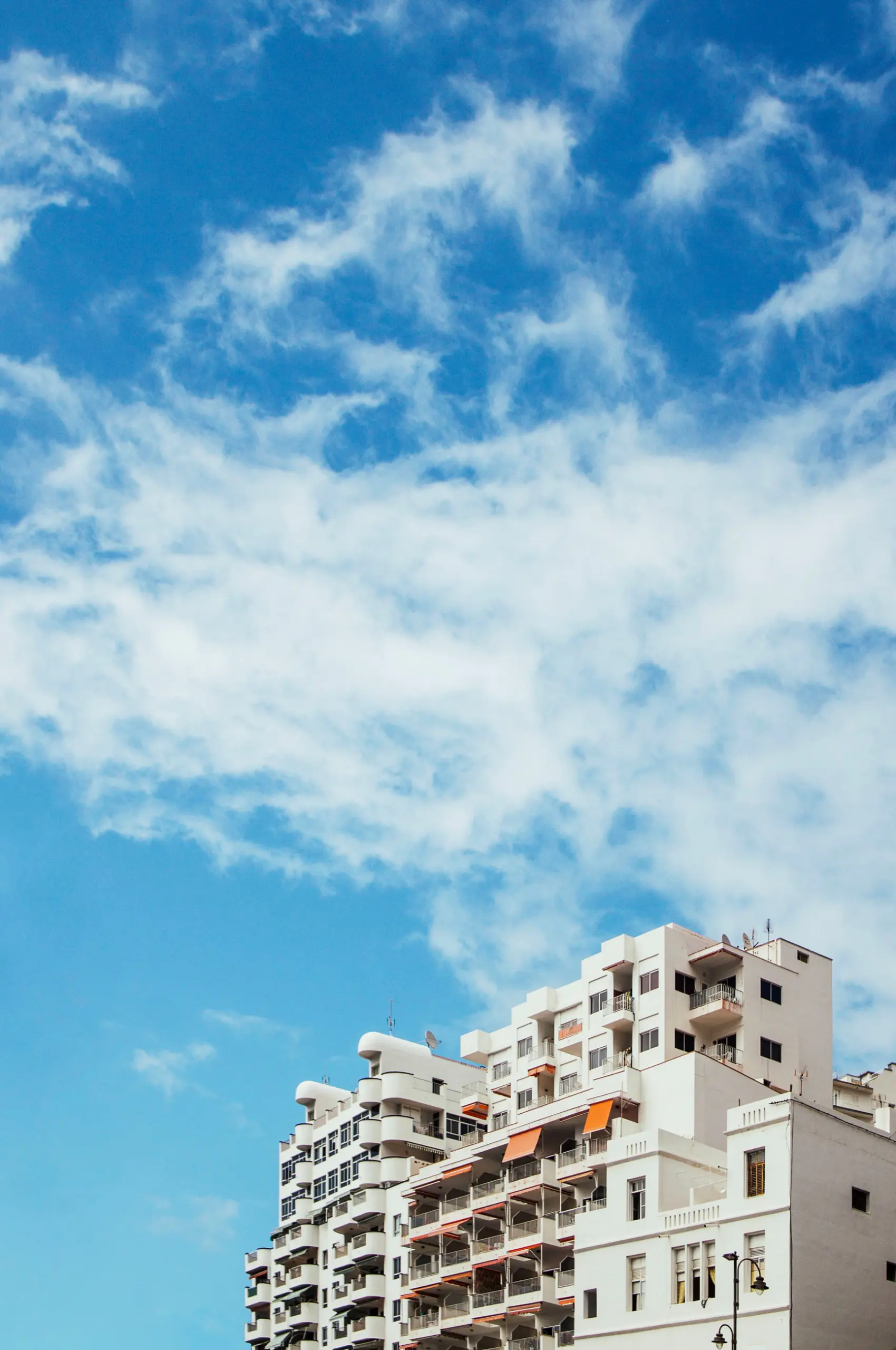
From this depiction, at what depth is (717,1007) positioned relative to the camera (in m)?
83.8

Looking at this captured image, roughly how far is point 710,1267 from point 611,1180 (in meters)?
7.50

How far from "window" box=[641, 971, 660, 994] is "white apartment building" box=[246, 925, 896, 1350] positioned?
0.10 meters

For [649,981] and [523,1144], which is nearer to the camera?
[523,1144]

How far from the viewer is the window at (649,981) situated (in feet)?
281

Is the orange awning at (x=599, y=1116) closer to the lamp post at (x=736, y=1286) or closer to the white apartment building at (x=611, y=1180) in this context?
the white apartment building at (x=611, y=1180)

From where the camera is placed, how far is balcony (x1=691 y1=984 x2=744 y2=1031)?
8388cm

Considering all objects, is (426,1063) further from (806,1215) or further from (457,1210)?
(806,1215)

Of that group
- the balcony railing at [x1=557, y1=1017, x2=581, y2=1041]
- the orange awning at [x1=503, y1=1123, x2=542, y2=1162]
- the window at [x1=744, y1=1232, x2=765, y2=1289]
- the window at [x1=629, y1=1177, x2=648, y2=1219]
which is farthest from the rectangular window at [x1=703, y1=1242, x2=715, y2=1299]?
the balcony railing at [x1=557, y1=1017, x2=581, y2=1041]

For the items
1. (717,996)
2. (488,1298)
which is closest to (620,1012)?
(717,996)

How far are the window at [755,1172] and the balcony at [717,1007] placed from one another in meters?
20.1

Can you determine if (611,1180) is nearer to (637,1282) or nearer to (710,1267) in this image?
(637,1282)

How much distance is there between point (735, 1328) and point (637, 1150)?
1075 centimetres

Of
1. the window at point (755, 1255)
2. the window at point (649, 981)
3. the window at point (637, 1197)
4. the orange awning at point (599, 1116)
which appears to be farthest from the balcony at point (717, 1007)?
the window at point (755, 1255)

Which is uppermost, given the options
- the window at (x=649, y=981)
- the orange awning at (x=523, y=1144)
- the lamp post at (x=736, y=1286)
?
the window at (x=649, y=981)
